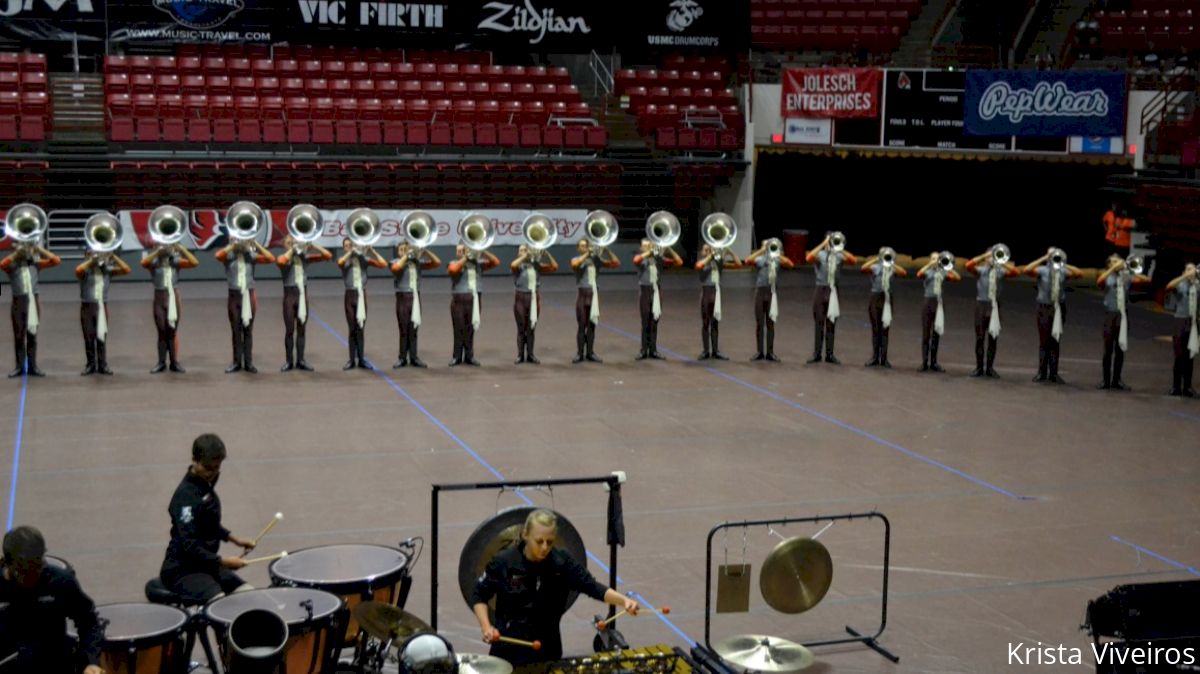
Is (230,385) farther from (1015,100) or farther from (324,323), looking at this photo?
(1015,100)

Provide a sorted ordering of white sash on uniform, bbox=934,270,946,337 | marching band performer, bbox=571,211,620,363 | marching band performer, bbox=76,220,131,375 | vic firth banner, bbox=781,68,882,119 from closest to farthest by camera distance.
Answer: marching band performer, bbox=76,220,131,375, white sash on uniform, bbox=934,270,946,337, marching band performer, bbox=571,211,620,363, vic firth banner, bbox=781,68,882,119

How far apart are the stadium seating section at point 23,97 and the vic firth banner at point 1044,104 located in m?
17.3

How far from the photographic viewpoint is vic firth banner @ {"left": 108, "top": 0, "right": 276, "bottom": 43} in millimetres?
27109

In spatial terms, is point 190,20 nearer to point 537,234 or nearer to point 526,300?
point 537,234

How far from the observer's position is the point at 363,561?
26.2ft

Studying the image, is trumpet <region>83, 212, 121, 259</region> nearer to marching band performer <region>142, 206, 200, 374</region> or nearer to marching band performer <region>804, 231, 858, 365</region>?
marching band performer <region>142, 206, 200, 374</region>

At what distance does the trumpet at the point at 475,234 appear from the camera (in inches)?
721

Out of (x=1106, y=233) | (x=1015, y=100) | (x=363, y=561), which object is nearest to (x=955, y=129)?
(x=1015, y=100)

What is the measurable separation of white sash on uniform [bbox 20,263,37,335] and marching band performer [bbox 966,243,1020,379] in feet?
38.8

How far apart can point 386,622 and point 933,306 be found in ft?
41.8

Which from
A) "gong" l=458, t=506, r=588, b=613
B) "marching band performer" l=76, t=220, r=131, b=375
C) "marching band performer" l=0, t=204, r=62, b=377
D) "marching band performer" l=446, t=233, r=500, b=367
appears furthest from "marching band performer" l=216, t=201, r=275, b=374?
"gong" l=458, t=506, r=588, b=613

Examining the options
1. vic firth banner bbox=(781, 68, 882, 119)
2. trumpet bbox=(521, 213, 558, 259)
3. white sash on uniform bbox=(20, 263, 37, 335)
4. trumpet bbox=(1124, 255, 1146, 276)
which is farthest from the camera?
vic firth banner bbox=(781, 68, 882, 119)

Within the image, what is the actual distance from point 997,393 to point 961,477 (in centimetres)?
428

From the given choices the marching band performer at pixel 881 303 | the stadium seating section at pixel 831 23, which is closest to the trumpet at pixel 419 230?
the marching band performer at pixel 881 303
